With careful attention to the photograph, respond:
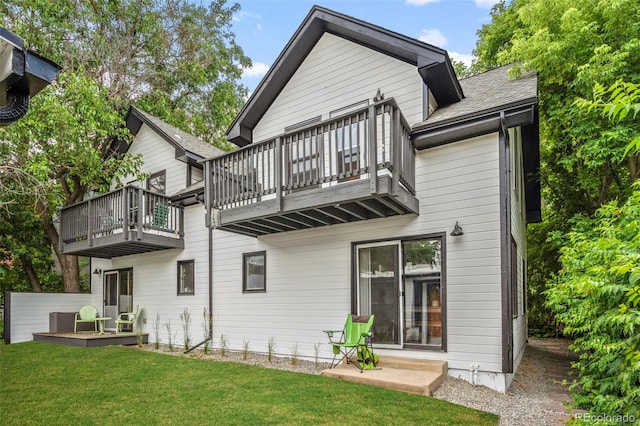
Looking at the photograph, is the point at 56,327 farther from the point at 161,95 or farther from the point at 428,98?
the point at 428,98

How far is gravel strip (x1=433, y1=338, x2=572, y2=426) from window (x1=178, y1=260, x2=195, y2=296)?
22.1 ft

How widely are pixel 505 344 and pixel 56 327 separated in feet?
38.1

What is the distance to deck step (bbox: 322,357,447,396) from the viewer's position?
214 inches

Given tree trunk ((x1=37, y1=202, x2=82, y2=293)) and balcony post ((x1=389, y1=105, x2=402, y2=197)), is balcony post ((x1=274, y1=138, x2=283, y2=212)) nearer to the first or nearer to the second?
balcony post ((x1=389, y1=105, x2=402, y2=197))

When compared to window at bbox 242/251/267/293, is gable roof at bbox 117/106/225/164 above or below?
above

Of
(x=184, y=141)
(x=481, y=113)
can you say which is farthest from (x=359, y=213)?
(x=184, y=141)

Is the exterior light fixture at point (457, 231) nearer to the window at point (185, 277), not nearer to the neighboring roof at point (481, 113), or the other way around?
the neighboring roof at point (481, 113)

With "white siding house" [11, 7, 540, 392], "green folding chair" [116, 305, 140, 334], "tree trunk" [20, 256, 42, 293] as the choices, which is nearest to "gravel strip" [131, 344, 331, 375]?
"white siding house" [11, 7, 540, 392]

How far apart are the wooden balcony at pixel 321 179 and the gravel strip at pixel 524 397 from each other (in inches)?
107

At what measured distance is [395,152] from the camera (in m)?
5.87

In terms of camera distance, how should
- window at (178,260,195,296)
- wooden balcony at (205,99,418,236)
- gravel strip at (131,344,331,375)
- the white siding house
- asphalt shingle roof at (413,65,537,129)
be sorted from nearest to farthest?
wooden balcony at (205,99,418,236)
the white siding house
asphalt shingle roof at (413,65,537,129)
gravel strip at (131,344,331,375)
window at (178,260,195,296)

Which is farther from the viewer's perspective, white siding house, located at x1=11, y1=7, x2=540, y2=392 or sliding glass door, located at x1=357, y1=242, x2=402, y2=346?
sliding glass door, located at x1=357, y1=242, x2=402, y2=346

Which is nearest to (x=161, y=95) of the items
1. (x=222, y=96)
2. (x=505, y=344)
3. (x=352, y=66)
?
(x=222, y=96)

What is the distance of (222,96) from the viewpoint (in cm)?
1800
